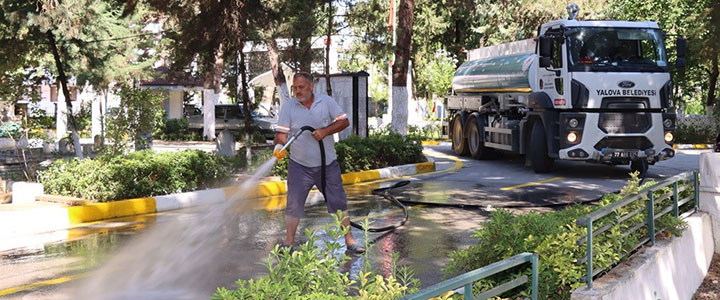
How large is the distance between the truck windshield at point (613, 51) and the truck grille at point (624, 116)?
64 cm

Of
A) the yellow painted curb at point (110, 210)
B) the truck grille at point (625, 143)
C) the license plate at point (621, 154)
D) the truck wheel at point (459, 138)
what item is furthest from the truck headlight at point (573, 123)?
the yellow painted curb at point (110, 210)

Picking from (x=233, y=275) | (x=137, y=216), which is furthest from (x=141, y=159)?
(x=233, y=275)

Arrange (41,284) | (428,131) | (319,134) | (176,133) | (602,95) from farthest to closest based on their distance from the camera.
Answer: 1. (176,133)
2. (428,131)
3. (602,95)
4. (319,134)
5. (41,284)

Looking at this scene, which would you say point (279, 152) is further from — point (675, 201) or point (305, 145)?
point (675, 201)

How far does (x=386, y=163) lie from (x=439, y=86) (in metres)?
27.6

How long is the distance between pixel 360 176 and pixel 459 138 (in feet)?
25.5

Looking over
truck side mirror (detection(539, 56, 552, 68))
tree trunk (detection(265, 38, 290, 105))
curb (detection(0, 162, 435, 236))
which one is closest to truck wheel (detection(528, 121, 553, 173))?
truck side mirror (detection(539, 56, 552, 68))

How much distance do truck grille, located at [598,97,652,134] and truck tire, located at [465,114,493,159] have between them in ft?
17.0

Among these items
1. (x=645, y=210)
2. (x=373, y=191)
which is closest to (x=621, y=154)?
(x=373, y=191)

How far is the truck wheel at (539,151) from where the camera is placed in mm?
18359

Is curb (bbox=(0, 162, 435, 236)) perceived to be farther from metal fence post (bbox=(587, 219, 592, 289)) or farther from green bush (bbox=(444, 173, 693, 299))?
metal fence post (bbox=(587, 219, 592, 289))

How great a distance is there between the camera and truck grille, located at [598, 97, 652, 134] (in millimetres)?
17141

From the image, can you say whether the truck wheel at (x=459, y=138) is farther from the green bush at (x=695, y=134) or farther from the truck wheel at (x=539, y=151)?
the green bush at (x=695, y=134)

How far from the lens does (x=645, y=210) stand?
7.41 metres
